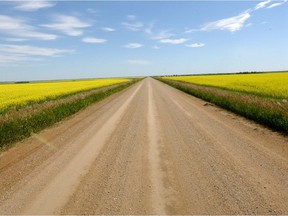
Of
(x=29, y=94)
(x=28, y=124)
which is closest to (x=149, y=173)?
(x=28, y=124)

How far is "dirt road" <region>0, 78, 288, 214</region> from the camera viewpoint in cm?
497

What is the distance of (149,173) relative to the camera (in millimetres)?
6500

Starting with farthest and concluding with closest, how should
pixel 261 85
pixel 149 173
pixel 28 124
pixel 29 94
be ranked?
1. pixel 261 85
2. pixel 29 94
3. pixel 28 124
4. pixel 149 173

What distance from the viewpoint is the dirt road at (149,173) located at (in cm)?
497

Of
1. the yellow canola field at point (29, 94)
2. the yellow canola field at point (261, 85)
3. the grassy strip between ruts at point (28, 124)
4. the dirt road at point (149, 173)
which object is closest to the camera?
the dirt road at point (149, 173)

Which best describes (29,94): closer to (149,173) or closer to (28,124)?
(28,124)

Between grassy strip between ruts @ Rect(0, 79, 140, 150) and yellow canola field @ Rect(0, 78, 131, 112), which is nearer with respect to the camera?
grassy strip between ruts @ Rect(0, 79, 140, 150)

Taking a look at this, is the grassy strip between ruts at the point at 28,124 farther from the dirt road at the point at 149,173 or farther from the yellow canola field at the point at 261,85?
the yellow canola field at the point at 261,85

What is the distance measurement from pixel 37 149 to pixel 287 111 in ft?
30.8

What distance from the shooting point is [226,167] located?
6.77 m

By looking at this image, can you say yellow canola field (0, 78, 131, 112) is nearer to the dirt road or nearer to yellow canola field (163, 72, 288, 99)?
the dirt road

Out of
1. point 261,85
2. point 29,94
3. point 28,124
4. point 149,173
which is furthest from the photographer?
point 261,85

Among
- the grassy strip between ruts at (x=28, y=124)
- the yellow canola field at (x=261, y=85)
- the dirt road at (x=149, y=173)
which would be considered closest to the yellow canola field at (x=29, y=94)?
the grassy strip between ruts at (x=28, y=124)

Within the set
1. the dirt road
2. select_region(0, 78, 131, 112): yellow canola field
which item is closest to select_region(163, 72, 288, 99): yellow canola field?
the dirt road
